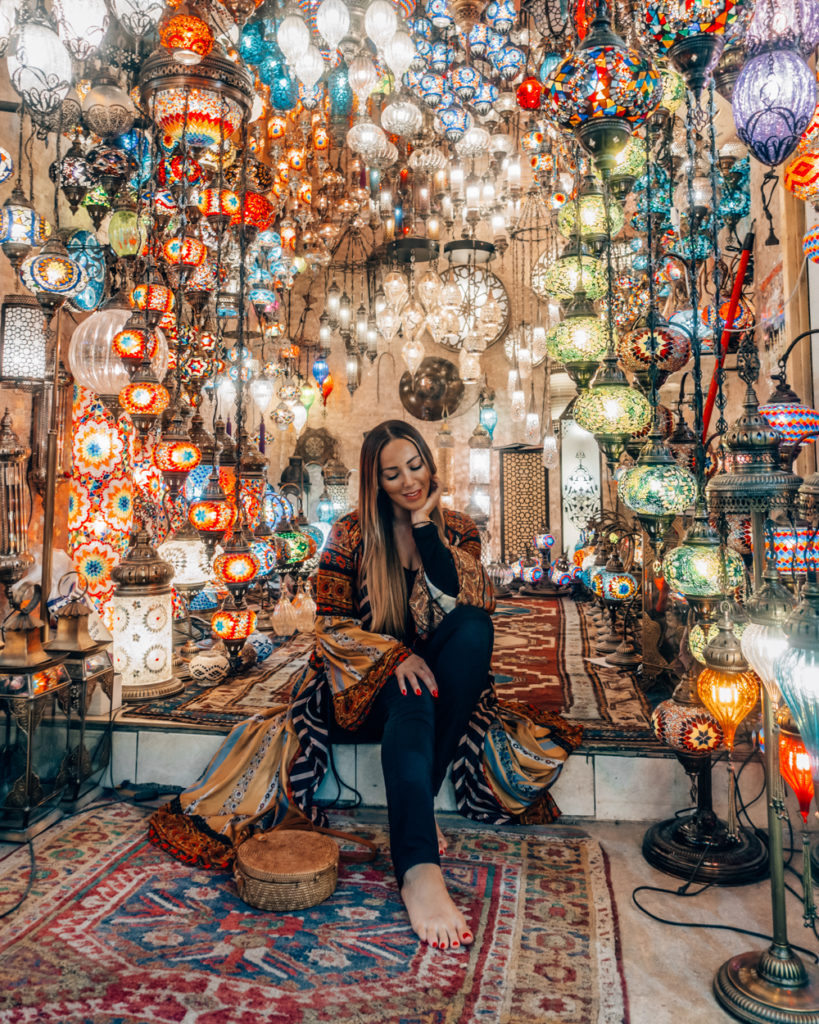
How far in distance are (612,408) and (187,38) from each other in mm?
1897

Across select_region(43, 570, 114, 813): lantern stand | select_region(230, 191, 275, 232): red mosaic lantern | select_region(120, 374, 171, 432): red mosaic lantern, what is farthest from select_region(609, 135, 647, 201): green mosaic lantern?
select_region(43, 570, 114, 813): lantern stand

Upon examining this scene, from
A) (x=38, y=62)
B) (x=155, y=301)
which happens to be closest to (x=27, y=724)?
(x=155, y=301)

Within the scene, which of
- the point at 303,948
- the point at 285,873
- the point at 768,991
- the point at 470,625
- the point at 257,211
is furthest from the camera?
the point at 257,211

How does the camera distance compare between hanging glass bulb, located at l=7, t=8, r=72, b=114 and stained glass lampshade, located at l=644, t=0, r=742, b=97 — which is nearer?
stained glass lampshade, located at l=644, t=0, r=742, b=97

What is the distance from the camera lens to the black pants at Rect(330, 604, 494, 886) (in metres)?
1.75

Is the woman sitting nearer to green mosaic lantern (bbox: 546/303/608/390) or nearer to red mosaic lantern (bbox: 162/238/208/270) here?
green mosaic lantern (bbox: 546/303/608/390)

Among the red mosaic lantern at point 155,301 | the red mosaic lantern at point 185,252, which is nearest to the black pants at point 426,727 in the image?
the red mosaic lantern at point 155,301

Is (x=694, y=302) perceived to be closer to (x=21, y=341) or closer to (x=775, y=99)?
(x=775, y=99)

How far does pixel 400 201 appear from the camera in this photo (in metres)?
6.82

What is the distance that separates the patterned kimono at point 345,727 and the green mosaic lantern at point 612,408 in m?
0.52

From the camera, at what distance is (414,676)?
2.00 meters

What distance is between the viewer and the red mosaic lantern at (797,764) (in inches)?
57.4

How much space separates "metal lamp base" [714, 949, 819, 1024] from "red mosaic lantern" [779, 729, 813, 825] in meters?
0.30

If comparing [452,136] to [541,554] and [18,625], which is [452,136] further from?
[541,554]
